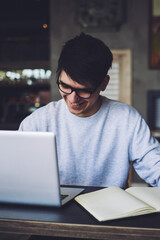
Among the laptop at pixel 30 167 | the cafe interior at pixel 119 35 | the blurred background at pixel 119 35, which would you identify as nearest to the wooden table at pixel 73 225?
the laptop at pixel 30 167

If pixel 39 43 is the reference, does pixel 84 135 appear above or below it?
below

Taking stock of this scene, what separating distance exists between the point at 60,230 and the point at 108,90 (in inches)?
134

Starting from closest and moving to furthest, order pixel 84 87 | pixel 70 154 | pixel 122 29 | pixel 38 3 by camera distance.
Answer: pixel 84 87 → pixel 70 154 → pixel 122 29 → pixel 38 3

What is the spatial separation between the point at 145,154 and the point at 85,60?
563 mm

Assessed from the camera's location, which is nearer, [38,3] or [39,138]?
[39,138]

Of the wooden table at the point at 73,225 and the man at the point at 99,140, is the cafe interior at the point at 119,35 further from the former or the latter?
the wooden table at the point at 73,225

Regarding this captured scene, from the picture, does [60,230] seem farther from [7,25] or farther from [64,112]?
[7,25]

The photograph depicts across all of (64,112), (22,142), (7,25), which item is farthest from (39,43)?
(22,142)

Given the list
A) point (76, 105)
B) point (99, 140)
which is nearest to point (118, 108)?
point (99, 140)

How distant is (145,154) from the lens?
1.53 meters

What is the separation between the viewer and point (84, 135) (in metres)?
1.64

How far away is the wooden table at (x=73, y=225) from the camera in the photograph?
0.92 m

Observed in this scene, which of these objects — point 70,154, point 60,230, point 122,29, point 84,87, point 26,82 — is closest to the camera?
point 60,230

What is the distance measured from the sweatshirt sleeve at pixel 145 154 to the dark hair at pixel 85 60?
0.37m
